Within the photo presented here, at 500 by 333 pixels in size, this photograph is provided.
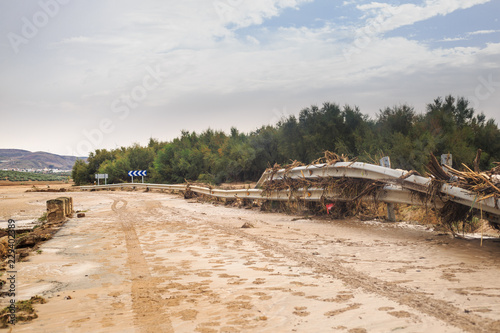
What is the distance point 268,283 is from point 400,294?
1.47 meters

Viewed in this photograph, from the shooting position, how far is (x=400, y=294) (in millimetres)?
4262

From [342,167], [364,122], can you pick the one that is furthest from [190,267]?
[364,122]

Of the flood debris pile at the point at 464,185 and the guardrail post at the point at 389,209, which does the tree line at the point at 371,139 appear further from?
the flood debris pile at the point at 464,185

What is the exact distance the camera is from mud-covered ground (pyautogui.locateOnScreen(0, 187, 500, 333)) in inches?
144

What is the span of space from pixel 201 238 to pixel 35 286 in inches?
154

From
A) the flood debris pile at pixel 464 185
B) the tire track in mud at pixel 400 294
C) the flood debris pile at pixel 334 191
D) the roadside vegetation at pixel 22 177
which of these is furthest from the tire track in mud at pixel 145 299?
the roadside vegetation at pixel 22 177

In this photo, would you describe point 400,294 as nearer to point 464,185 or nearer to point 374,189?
point 464,185

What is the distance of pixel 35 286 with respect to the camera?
5.18 metres

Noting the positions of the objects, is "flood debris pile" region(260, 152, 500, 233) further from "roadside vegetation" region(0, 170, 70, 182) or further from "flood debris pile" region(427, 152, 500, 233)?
"roadside vegetation" region(0, 170, 70, 182)

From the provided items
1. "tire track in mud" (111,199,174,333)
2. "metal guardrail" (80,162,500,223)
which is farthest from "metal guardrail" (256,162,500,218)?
"tire track in mud" (111,199,174,333)

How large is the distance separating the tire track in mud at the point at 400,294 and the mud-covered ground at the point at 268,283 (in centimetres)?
1

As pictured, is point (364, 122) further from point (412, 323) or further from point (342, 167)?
point (412, 323)

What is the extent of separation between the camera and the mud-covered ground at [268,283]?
12.0 ft

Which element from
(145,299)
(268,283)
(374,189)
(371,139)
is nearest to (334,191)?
(374,189)
